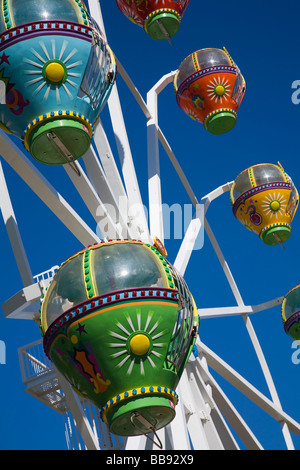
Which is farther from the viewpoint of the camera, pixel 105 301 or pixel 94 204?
pixel 94 204

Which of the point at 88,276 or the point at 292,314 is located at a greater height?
the point at 292,314

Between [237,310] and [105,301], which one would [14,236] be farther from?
[237,310]

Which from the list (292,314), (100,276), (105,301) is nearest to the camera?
(105,301)

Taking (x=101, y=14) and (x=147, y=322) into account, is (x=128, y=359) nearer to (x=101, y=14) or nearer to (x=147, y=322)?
(x=147, y=322)

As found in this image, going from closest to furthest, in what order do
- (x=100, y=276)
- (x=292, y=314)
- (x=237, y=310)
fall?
(x=100, y=276) → (x=292, y=314) → (x=237, y=310)

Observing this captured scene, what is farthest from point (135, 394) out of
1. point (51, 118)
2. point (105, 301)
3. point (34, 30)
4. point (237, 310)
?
point (237, 310)

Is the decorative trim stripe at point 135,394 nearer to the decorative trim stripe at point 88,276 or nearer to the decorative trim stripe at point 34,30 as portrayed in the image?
the decorative trim stripe at point 88,276

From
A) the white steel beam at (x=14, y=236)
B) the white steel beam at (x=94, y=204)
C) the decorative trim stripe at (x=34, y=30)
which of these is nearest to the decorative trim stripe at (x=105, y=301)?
the decorative trim stripe at (x=34, y=30)

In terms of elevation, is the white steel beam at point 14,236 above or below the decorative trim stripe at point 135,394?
above

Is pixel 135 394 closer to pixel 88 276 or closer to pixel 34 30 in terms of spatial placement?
pixel 88 276

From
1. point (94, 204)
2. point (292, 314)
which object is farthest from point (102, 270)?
point (292, 314)

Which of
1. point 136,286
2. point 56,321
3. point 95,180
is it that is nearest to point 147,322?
point 136,286

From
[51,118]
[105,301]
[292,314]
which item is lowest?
[105,301]

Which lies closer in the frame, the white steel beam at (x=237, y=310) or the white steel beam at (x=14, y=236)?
the white steel beam at (x=14, y=236)
